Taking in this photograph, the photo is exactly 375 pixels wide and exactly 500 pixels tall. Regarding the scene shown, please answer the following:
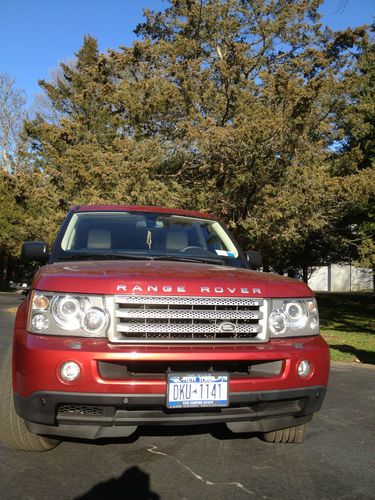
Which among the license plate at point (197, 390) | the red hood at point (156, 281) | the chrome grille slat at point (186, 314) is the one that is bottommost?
the license plate at point (197, 390)

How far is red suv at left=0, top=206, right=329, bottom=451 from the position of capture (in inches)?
128

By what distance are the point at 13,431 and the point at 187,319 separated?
1.50 meters

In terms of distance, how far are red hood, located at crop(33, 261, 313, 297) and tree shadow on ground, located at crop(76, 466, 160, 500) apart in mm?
1212

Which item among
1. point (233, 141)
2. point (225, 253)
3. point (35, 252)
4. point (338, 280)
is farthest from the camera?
point (338, 280)

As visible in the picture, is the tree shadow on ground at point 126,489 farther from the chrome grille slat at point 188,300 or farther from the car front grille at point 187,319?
the chrome grille slat at point 188,300

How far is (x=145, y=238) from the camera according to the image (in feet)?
16.1

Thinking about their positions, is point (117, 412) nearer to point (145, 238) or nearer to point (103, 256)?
point (103, 256)

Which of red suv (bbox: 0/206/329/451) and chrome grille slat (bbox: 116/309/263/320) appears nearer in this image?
red suv (bbox: 0/206/329/451)

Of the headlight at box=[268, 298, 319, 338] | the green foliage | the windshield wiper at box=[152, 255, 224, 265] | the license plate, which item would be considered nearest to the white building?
the green foliage

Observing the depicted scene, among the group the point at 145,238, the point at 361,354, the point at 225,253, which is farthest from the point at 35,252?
the point at 361,354

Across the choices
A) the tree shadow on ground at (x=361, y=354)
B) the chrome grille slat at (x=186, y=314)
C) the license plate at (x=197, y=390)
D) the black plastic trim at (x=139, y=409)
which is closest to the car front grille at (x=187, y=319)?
the chrome grille slat at (x=186, y=314)

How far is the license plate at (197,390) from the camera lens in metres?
3.26

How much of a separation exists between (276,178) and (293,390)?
9.43m

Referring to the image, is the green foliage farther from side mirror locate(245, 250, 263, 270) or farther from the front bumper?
the front bumper
